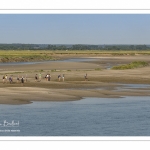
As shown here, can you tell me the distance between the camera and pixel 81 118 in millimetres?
28578

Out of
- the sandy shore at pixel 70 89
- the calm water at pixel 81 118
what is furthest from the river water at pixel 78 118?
the sandy shore at pixel 70 89

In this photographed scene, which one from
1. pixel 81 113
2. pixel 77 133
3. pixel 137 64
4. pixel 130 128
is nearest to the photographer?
pixel 77 133

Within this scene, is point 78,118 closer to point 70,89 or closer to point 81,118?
point 81,118

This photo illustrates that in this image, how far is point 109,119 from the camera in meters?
28.3

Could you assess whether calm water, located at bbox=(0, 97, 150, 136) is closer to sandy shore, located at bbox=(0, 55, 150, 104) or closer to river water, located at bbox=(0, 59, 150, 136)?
river water, located at bbox=(0, 59, 150, 136)

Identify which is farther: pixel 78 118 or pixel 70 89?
pixel 70 89

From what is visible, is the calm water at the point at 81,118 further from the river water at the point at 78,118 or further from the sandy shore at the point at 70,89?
the sandy shore at the point at 70,89

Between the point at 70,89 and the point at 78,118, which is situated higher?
the point at 78,118

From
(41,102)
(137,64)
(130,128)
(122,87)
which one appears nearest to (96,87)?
(122,87)

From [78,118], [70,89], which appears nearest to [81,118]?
[78,118]

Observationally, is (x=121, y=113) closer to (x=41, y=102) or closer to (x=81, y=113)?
(x=81, y=113)

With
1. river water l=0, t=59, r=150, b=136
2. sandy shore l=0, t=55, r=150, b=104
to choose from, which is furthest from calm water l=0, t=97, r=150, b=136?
sandy shore l=0, t=55, r=150, b=104

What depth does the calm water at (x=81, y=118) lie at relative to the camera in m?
24.7
